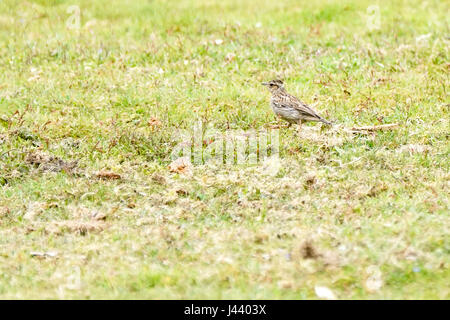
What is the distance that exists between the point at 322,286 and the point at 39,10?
13.5m

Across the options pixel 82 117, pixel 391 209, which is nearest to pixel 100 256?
pixel 391 209

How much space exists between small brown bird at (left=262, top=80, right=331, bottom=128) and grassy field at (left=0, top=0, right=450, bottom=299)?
0.20 metres

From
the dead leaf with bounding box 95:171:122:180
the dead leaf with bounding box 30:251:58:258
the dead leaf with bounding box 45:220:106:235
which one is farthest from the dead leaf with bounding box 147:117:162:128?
the dead leaf with bounding box 30:251:58:258

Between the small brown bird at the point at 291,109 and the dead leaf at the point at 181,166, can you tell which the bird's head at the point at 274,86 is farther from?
the dead leaf at the point at 181,166

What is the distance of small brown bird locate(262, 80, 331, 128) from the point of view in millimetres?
12203

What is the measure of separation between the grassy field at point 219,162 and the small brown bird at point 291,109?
20 cm

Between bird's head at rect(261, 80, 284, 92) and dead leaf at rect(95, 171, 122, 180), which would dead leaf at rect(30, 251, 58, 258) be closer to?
dead leaf at rect(95, 171, 122, 180)

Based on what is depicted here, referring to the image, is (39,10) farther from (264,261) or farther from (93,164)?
(264,261)

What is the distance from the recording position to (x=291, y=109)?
12.3 m

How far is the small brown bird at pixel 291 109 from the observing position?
1220 centimetres

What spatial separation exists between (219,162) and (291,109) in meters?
1.70

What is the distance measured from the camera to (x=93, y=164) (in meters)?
11.2

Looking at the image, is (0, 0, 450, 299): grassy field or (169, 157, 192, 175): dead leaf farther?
(169, 157, 192, 175): dead leaf

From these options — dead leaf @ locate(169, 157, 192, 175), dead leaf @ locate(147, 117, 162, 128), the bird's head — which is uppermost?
the bird's head
